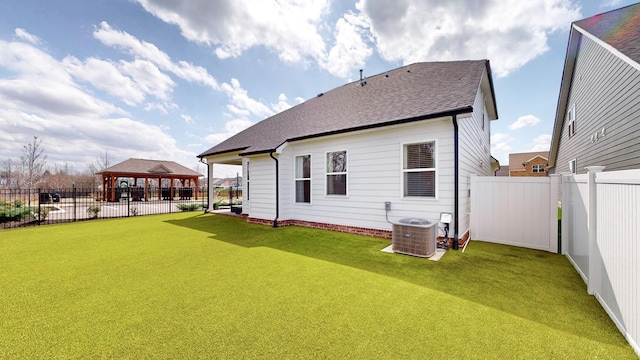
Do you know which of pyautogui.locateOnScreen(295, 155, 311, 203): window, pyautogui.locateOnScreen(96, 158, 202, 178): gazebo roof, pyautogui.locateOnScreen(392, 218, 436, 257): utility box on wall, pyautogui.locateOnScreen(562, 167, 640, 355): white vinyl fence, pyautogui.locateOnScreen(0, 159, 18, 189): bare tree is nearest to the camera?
pyautogui.locateOnScreen(562, 167, 640, 355): white vinyl fence

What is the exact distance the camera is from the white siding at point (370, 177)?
5430 mm

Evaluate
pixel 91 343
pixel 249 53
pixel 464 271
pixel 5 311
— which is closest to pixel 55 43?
pixel 249 53

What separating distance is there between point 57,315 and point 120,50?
10403 millimetres

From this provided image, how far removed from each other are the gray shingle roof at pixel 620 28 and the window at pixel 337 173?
6.34 meters

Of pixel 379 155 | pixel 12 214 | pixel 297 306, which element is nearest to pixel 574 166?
pixel 379 155

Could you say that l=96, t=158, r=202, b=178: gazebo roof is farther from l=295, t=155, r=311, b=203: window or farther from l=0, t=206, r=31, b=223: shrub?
l=295, t=155, r=311, b=203: window

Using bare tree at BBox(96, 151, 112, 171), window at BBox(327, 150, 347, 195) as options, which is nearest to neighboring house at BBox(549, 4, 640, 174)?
window at BBox(327, 150, 347, 195)

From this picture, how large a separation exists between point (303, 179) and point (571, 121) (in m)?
12.5

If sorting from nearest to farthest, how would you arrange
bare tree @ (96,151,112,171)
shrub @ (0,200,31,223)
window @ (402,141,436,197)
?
window @ (402,141,436,197) → shrub @ (0,200,31,223) → bare tree @ (96,151,112,171)

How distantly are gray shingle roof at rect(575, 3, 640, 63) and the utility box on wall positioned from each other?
16.9 ft

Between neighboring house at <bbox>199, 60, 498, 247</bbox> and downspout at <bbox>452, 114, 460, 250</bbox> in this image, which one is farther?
neighboring house at <bbox>199, 60, 498, 247</bbox>

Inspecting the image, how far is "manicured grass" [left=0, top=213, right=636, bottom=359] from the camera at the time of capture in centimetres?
210

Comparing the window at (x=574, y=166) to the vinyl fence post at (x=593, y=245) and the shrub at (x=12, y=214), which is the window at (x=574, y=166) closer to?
the vinyl fence post at (x=593, y=245)

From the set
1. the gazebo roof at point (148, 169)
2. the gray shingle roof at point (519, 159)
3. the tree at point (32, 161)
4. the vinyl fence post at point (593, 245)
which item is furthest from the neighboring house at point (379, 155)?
the gray shingle roof at point (519, 159)
